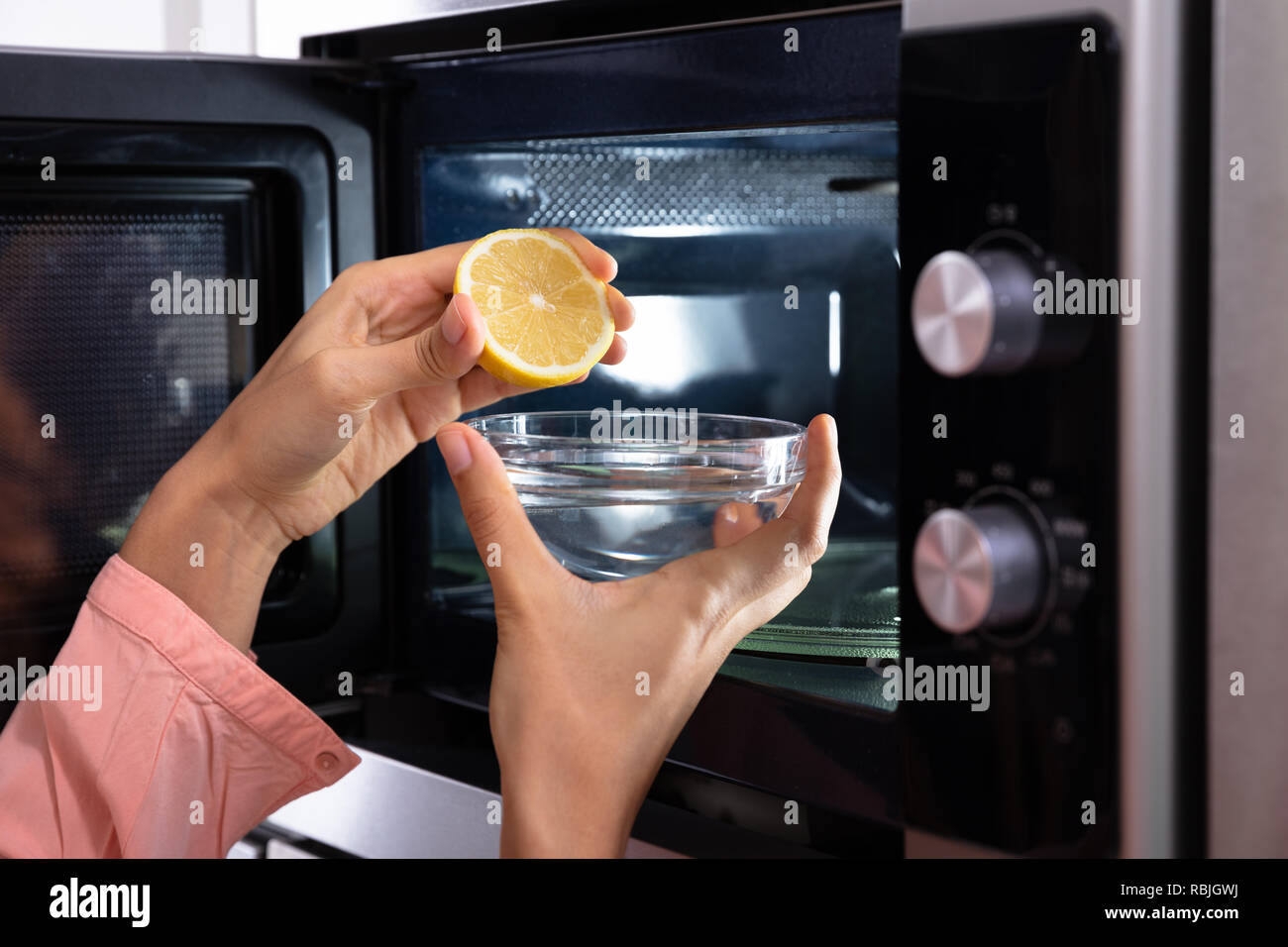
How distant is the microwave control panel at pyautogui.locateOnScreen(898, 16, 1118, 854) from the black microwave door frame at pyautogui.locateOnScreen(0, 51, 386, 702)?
0.46 meters

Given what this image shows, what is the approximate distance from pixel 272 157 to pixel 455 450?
0.34 metres

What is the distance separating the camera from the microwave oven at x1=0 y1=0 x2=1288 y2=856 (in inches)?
17.6

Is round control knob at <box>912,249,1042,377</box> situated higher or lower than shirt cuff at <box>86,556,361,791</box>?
higher

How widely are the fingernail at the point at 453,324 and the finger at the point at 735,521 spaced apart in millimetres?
179

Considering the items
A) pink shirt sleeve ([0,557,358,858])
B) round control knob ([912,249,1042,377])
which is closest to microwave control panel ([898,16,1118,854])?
round control knob ([912,249,1042,377])

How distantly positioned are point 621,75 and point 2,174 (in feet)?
1.25

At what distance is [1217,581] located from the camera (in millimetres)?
448

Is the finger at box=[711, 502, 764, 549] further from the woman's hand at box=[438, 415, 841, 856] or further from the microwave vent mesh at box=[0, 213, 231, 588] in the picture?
the microwave vent mesh at box=[0, 213, 231, 588]

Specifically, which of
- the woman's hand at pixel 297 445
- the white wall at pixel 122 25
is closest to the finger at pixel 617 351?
the woman's hand at pixel 297 445

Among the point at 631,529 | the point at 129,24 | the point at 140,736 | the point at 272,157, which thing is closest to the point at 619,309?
the point at 631,529

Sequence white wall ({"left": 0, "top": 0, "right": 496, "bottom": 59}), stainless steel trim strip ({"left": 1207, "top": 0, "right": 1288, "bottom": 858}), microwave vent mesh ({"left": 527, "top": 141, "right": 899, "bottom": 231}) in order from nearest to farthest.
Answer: stainless steel trim strip ({"left": 1207, "top": 0, "right": 1288, "bottom": 858})
microwave vent mesh ({"left": 527, "top": 141, "right": 899, "bottom": 231})
white wall ({"left": 0, "top": 0, "right": 496, "bottom": 59})
